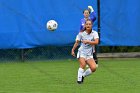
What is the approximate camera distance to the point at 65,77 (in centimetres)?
1195

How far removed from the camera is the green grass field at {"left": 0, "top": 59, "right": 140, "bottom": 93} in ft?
32.0

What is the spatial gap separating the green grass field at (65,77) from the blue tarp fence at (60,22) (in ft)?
2.39

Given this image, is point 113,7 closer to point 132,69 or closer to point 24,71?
point 132,69

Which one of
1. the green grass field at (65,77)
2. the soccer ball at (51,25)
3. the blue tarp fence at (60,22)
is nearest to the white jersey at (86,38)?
the green grass field at (65,77)

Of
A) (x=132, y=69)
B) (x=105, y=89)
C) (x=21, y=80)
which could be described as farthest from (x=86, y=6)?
(x=105, y=89)

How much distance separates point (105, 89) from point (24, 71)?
13.6 feet

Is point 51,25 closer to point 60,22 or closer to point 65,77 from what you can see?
point 60,22

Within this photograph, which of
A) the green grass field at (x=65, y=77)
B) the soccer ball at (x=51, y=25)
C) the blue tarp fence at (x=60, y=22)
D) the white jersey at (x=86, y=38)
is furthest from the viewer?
the blue tarp fence at (x=60, y=22)

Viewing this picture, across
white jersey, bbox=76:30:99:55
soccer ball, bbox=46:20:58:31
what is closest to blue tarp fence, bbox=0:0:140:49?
soccer ball, bbox=46:20:58:31

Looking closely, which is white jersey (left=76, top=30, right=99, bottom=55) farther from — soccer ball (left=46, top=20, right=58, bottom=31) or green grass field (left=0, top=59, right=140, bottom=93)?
soccer ball (left=46, top=20, right=58, bottom=31)

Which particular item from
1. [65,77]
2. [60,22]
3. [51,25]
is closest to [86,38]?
[65,77]

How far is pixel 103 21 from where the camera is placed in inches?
634

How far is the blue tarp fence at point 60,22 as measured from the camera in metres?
15.6

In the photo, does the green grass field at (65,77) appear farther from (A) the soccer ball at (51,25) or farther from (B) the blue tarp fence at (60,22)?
(A) the soccer ball at (51,25)
